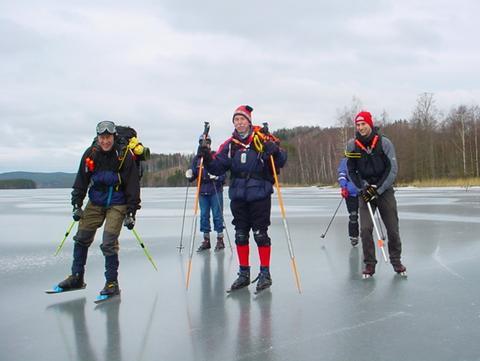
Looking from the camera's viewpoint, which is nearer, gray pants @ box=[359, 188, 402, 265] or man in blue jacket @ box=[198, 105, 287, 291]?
man in blue jacket @ box=[198, 105, 287, 291]

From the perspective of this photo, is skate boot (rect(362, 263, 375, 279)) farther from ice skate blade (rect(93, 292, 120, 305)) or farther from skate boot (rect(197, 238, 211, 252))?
skate boot (rect(197, 238, 211, 252))

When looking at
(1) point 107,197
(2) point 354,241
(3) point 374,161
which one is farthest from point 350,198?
(1) point 107,197

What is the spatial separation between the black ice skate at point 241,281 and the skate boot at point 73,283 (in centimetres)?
154

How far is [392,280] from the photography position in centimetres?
513

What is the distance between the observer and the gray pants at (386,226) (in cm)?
549

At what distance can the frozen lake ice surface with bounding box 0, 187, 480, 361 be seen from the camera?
3139mm

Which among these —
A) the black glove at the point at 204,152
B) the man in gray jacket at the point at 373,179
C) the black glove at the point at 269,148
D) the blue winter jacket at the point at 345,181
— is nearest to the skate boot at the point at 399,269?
the man in gray jacket at the point at 373,179

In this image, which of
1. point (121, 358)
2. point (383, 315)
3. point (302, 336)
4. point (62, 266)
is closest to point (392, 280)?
point (383, 315)

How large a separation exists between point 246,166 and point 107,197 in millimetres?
1483

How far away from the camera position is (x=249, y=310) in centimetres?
412

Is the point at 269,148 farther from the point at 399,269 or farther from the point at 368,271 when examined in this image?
the point at 399,269

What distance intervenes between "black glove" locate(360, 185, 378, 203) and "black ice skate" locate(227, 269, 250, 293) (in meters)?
1.69

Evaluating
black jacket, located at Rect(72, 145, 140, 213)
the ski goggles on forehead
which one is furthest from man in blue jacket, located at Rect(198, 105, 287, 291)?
the ski goggles on forehead

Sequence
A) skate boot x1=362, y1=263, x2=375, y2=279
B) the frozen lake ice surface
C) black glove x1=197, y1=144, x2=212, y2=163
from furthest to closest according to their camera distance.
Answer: skate boot x1=362, y1=263, x2=375, y2=279
black glove x1=197, y1=144, x2=212, y2=163
the frozen lake ice surface
